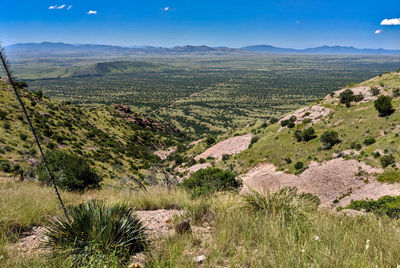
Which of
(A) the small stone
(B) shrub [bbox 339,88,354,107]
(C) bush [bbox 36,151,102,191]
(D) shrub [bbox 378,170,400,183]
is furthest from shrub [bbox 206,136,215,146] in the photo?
(A) the small stone

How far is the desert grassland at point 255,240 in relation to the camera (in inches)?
121

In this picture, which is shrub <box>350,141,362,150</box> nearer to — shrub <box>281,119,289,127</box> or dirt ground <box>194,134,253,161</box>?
shrub <box>281,119,289,127</box>

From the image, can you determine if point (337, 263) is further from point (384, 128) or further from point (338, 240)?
point (384, 128)

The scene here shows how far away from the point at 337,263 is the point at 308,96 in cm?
14041

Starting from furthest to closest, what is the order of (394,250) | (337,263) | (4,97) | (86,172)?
(4,97)
(86,172)
(394,250)
(337,263)

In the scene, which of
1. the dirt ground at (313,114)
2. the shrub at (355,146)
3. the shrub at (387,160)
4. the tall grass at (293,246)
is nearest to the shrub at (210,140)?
the dirt ground at (313,114)

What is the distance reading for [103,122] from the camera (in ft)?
158

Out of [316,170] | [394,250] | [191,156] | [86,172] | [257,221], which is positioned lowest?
[191,156]

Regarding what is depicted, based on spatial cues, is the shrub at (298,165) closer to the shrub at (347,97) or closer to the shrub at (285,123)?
the shrub at (285,123)

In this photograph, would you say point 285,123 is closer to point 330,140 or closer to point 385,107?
point 330,140

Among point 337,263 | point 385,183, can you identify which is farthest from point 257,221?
point 385,183

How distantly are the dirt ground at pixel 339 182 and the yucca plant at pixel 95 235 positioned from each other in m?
12.1

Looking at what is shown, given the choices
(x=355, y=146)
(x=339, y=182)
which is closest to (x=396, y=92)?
(x=355, y=146)

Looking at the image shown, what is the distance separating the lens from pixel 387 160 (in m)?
18.6
